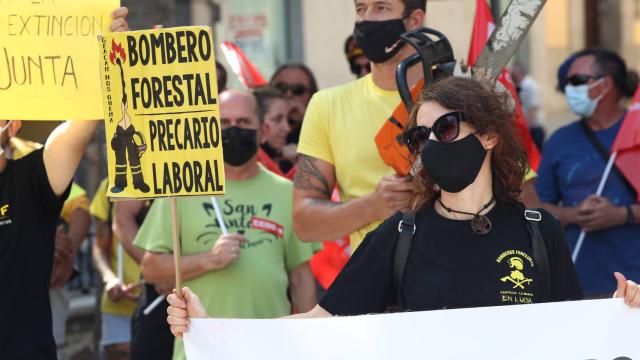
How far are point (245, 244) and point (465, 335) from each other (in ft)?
6.36

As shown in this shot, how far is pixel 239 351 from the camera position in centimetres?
379

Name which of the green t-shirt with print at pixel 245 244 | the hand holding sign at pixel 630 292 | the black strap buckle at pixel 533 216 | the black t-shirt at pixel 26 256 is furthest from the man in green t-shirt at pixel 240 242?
the hand holding sign at pixel 630 292

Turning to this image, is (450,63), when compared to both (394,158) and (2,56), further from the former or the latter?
(2,56)

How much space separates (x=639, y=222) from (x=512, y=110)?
2480mm

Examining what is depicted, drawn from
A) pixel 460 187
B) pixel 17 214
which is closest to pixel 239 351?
pixel 460 187

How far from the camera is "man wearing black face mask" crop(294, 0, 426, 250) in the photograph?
4820 mm

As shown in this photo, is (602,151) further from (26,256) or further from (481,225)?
(26,256)

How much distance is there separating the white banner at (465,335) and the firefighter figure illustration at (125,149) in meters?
0.66

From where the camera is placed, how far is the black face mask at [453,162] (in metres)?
3.72

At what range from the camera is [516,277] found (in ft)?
11.9

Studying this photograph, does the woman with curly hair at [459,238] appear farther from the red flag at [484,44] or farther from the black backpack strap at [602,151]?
the black backpack strap at [602,151]

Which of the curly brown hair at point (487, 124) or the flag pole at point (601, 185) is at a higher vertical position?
the curly brown hair at point (487, 124)

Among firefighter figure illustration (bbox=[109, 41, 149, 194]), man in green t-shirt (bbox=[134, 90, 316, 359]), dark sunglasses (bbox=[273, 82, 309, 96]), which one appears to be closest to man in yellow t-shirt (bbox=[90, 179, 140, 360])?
dark sunglasses (bbox=[273, 82, 309, 96])

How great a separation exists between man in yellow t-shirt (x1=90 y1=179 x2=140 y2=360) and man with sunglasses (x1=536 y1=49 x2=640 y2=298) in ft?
8.46
